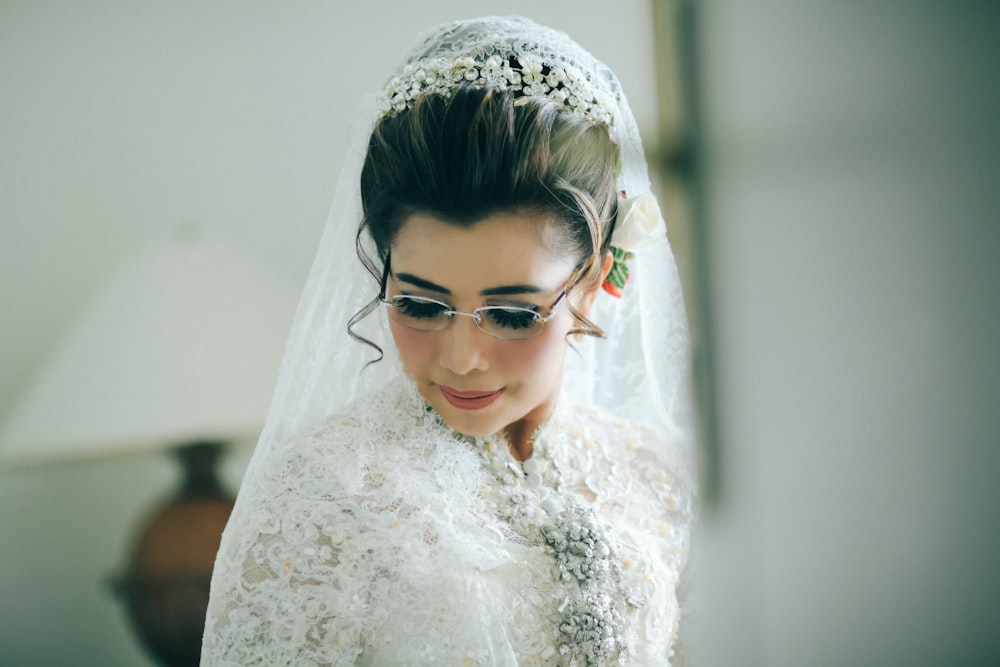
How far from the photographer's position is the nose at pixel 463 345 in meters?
0.91

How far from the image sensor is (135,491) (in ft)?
4.78

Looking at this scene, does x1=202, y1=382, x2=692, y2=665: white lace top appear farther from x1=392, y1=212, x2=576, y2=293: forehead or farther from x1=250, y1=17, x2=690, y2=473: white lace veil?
x1=392, y1=212, x2=576, y2=293: forehead

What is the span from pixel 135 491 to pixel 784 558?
50.1 inches

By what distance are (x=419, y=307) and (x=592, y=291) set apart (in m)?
0.27

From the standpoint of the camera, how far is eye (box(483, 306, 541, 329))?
0.92 metres

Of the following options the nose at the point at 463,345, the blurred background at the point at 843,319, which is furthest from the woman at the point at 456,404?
the blurred background at the point at 843,319

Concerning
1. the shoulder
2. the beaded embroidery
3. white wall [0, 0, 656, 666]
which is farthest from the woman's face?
white wall [0, 0, 656, 666]

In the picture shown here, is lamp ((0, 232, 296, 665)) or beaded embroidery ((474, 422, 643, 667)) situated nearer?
beaded embroidery ((474, 422, 643, 667))

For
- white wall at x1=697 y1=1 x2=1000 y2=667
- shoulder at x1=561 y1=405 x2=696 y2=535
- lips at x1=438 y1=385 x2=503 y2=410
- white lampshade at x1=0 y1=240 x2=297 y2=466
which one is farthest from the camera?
→ white lampshade at x1=0 y1=240 x2=297 y2=466

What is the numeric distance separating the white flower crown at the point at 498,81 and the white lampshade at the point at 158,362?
635 mm

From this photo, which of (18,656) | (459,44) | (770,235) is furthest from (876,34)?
(18,656)

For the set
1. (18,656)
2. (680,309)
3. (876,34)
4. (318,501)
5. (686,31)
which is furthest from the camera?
→ (18,656)

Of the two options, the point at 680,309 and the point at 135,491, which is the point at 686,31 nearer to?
the point at 680,309

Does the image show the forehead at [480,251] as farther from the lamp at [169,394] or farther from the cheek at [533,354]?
the lamp at [169,394]
